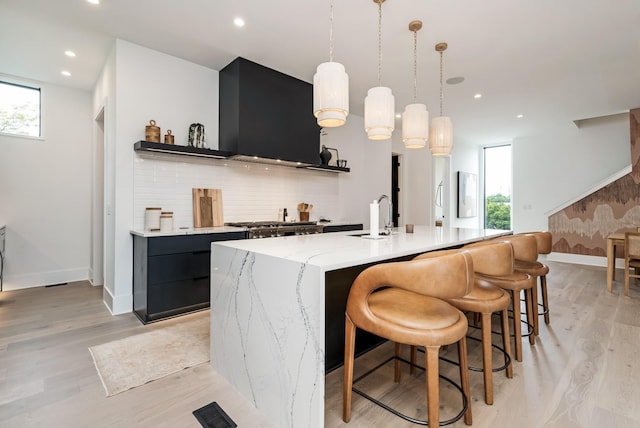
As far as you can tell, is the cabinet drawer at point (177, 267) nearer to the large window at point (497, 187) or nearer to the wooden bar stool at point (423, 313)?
the wooden bar stool at point (423, 313)

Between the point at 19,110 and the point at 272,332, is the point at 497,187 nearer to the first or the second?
the point at 272,332

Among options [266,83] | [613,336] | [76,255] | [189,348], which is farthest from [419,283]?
[76,255]

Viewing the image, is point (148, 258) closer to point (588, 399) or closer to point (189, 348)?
point (189, 348)

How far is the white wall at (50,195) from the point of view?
4.03 metres

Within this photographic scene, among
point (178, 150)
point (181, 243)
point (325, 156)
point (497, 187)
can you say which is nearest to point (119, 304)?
point (181, 243)

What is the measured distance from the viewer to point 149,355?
7.53ft

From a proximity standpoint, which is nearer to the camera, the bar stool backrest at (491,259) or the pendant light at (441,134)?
the bar stool backrest at (491,259)

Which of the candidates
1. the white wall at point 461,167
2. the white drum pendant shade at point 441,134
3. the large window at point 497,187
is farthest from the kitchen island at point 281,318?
the large window at point 497,187

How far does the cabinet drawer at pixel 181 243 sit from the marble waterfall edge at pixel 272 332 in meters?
1.26

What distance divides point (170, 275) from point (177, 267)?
0.32 feet

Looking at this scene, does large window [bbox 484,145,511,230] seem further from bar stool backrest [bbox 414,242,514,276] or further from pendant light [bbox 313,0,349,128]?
pendant light [bbox 313,0,349,128]

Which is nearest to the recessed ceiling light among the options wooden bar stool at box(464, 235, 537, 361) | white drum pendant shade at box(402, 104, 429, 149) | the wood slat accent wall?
white drum pendant shade at box(402, 104, 429, 149)

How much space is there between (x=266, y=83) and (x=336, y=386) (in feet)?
11.3

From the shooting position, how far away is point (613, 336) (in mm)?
2625
